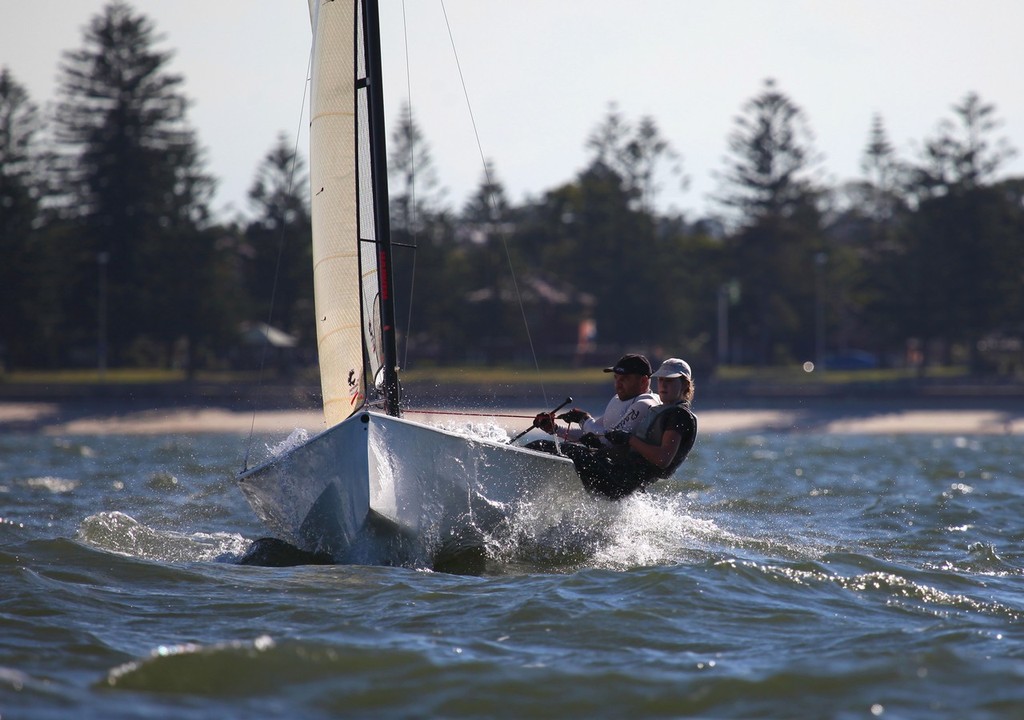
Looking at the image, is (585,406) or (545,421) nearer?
(545,421)

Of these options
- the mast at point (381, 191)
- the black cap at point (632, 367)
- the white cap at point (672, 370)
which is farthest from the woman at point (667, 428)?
the mast at point (381, 191)

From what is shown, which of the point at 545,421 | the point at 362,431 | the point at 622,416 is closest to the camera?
the point at 362,431

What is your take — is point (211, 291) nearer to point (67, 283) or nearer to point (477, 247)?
point (67, 283)

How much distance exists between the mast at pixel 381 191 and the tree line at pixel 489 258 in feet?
117

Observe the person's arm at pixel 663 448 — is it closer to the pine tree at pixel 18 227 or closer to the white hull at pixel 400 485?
the white hull at pixel 400 485

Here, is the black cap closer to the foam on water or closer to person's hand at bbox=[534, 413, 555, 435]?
person's hand at bbox=[534, 413, 555, 435]

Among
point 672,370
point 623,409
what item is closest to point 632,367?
point 623,409

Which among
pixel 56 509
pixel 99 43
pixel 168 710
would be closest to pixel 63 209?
pixel 99 43

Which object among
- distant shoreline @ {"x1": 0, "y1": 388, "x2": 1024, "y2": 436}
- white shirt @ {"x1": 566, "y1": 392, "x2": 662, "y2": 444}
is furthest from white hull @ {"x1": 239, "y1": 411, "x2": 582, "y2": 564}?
distant shoreline @ {"x1": 0, "y1": 388, "x2": 1024, "y2": 436}

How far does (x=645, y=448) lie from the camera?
9461 mm

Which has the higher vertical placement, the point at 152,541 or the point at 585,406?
the point at 152,541

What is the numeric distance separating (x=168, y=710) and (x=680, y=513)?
7495mm

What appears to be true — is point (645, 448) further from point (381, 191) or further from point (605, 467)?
point (381, 191)

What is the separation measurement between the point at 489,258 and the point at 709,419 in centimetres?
2049
